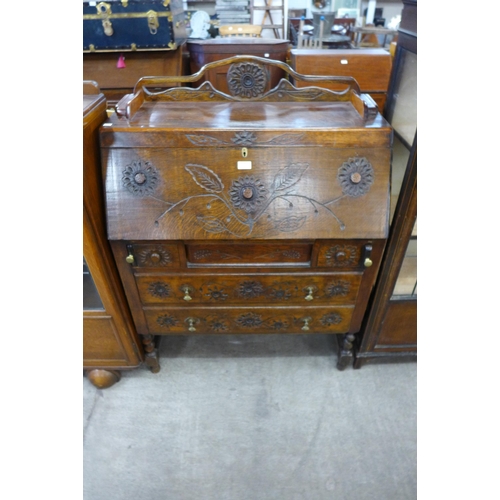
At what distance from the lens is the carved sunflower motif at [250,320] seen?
4.24 feet

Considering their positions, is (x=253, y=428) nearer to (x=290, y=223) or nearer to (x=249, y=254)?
(x=249, y=254)

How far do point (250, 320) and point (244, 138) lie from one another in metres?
0.65

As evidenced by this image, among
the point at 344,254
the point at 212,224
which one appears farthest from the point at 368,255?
the point at 212,224

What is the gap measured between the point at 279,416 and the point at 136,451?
0.54m

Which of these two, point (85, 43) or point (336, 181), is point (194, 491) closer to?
point (336, 181)

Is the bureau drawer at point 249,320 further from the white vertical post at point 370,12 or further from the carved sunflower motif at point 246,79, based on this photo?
the white vertical post at point 370,12

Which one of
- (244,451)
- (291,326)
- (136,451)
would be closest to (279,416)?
(244,451)

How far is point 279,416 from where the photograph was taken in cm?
136

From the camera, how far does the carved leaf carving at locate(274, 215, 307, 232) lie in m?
1.03

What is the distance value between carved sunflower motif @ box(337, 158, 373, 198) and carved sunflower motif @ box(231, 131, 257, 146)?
266mm

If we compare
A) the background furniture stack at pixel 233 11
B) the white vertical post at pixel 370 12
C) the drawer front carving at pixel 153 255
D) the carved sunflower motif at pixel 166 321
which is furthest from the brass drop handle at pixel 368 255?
the white vertical post at pixel 370 12

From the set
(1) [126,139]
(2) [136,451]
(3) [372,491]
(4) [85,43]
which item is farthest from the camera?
(4) [85,43]

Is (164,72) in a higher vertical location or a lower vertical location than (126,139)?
higher

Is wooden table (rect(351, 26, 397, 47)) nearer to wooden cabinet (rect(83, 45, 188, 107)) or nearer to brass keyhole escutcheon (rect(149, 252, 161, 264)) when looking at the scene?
wooden cabinet (rect(83, 45, 188, 107))
